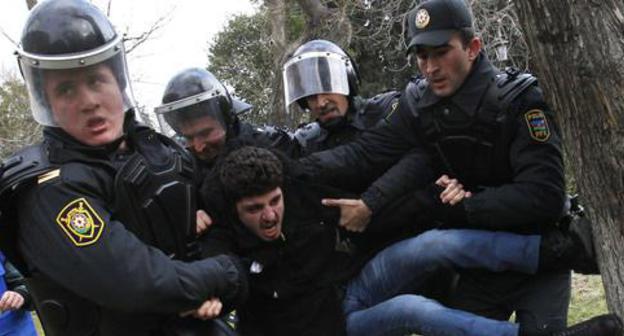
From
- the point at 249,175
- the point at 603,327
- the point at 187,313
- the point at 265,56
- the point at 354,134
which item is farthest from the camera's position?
the point at 265,56

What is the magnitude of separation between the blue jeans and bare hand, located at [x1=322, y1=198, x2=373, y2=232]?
0.61ft

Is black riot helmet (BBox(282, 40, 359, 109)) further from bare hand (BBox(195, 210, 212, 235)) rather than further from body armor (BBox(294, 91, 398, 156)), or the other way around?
bare hand (BBox(195, 210, 212, 235))

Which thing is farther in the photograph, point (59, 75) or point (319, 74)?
point (319, 74)

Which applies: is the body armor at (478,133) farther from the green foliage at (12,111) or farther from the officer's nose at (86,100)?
the green foliage at (12,111)

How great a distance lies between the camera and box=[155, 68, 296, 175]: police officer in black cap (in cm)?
324

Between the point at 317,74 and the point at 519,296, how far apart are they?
4.74 feet

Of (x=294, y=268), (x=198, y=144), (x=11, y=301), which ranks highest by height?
(x=198, y=144)

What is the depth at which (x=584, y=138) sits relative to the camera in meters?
2.42

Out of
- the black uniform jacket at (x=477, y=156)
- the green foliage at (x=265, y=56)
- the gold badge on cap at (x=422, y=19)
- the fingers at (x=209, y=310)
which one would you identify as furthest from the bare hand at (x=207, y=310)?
the green foliage at (x=265, y=56)

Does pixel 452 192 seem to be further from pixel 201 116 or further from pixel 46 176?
pixel 46 176

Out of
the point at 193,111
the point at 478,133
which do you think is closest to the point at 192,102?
the point at 193,111

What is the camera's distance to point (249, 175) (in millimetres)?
2688

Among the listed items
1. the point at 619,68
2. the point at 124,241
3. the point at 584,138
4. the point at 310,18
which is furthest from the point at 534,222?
the point at 310,18

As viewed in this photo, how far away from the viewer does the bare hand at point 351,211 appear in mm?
2973
